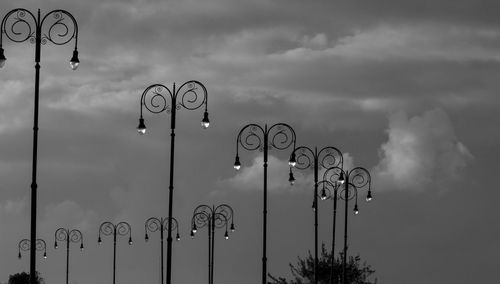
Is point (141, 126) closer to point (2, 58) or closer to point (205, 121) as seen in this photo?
point (205, 121)

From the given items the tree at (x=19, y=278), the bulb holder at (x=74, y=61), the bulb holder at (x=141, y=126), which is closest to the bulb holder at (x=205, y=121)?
the bulb holder at (x=141, y=126)

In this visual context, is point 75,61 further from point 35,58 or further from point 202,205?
point 202,205

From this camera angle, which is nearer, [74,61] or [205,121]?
[74,61]

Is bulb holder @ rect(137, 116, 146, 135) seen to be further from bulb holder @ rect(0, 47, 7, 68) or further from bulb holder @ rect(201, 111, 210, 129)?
bulb holder @ rect(0, 47, 7, 68)

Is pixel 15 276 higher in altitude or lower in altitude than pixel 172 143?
lower

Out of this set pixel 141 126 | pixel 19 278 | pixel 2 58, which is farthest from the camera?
pixel 19 278

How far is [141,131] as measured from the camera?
1556 inches

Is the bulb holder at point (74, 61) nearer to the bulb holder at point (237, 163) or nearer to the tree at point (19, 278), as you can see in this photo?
the bulb holder at point (237, 163)

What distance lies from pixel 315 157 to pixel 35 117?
21.8m

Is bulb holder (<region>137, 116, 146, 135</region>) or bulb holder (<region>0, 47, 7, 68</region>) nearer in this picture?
bulb holder (<region>0, 47, 7, 68</region>)

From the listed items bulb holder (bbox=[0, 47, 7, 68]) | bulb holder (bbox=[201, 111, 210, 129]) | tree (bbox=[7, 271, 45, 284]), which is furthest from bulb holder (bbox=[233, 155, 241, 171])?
tree (bbox=[7, 271, 45, 284])

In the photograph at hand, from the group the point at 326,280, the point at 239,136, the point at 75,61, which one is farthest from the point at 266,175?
the point at 326,280

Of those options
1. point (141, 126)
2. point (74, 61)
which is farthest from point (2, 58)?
point (141, 126)

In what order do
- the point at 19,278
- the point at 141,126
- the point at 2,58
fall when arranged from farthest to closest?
1. the point at 19,278
2. the point at 141,126
3. the point at 2,58
